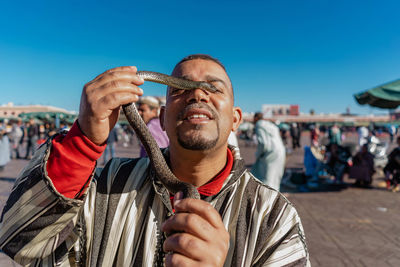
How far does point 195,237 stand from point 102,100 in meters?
0.61

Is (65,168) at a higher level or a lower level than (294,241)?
higher

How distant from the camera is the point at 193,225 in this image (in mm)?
818

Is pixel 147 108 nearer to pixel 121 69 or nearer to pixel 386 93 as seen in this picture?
pixel 121 69

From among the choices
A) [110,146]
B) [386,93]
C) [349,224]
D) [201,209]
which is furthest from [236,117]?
[110,146]

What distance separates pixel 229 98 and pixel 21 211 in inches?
46.8

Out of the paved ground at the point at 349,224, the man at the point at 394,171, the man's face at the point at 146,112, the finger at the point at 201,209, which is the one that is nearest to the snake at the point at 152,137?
the finger at the point at 201,209

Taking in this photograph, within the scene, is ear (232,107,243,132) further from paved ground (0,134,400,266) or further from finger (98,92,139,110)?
paved ground (0,134,400,266)

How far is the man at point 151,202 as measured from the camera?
40.4 inches

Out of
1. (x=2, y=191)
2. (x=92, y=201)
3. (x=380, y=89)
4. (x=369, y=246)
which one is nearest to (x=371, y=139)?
(x=380, y=89)

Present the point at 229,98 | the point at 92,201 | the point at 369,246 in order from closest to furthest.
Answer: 1. the point at 92,201
2. the point at 229,98
3. the point at 369,246

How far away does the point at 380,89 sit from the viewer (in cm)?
664

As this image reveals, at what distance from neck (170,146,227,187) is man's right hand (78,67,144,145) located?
0.51m

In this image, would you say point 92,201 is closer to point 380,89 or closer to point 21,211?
point 21,211

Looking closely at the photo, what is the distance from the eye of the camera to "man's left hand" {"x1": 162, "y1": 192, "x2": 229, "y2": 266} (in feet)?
2.66
